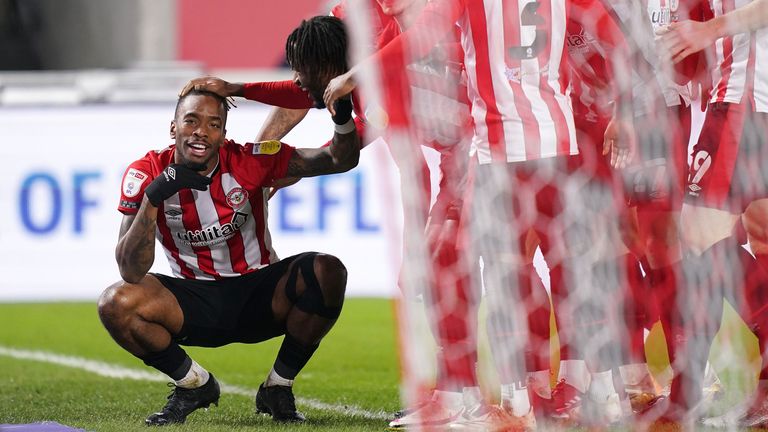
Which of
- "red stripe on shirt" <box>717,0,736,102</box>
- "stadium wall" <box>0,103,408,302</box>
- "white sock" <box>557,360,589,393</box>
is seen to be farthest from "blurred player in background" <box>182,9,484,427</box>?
"stadium wall" <box>0,103,408,302</box>

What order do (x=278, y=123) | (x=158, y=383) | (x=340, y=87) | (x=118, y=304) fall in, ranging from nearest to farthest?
(x=340, y=87), (x=118, y=304), (x=278, y=123), (x=158, y=383)

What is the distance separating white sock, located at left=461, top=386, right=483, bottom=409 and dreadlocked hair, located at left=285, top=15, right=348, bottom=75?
101 cm

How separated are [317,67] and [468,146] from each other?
1.73 ft

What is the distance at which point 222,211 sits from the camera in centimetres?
386

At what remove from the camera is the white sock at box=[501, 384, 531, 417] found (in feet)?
10.8

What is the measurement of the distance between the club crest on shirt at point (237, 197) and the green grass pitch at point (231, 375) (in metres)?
0.64

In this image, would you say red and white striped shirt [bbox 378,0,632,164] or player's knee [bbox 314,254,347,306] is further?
player's knee [bbox 314,254,347,306]

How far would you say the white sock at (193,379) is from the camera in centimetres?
372

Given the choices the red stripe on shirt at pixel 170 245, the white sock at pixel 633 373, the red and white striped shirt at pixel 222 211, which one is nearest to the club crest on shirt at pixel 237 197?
the red and white striped shirt at pixel 222 211

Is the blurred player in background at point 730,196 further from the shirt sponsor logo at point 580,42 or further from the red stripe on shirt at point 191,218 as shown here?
the red stripe on shirt at point 191,218

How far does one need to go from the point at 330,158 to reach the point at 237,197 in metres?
0.33

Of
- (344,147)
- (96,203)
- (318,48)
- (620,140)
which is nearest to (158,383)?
(344,147)

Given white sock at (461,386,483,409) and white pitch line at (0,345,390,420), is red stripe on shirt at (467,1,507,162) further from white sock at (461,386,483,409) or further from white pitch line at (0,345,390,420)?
white pitch line at (0,345,390,420)

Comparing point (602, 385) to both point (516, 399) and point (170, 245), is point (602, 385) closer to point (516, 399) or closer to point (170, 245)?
point (516, 399)
